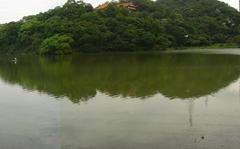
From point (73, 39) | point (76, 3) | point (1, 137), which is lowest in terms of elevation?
point (1, 137)

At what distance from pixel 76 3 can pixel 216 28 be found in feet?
51.1

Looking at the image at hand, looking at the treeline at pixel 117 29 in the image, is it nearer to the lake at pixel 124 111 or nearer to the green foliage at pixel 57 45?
the green foliage at pixel 57 45

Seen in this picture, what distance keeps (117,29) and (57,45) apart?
594 cm

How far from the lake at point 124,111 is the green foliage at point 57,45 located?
17.0 m

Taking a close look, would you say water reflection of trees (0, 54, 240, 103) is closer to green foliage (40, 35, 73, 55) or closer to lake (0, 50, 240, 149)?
lake (0, 50, 240, 149)

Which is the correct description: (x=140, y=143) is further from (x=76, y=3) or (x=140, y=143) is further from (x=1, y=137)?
(x=76, y=3)

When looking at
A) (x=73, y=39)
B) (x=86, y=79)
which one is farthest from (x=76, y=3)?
(x=86, y=79)

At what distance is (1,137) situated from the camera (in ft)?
26.9

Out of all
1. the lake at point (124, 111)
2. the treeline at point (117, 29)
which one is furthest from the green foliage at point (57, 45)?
the lake at point (124, 111)

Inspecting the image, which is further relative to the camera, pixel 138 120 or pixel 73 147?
pixel 138 120

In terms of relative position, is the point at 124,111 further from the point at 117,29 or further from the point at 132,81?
the point at 117,29

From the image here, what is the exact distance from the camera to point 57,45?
35.2m

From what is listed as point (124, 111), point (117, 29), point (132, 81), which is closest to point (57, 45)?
point (117, 29)

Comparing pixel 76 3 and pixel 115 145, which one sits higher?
pixel 76 3
